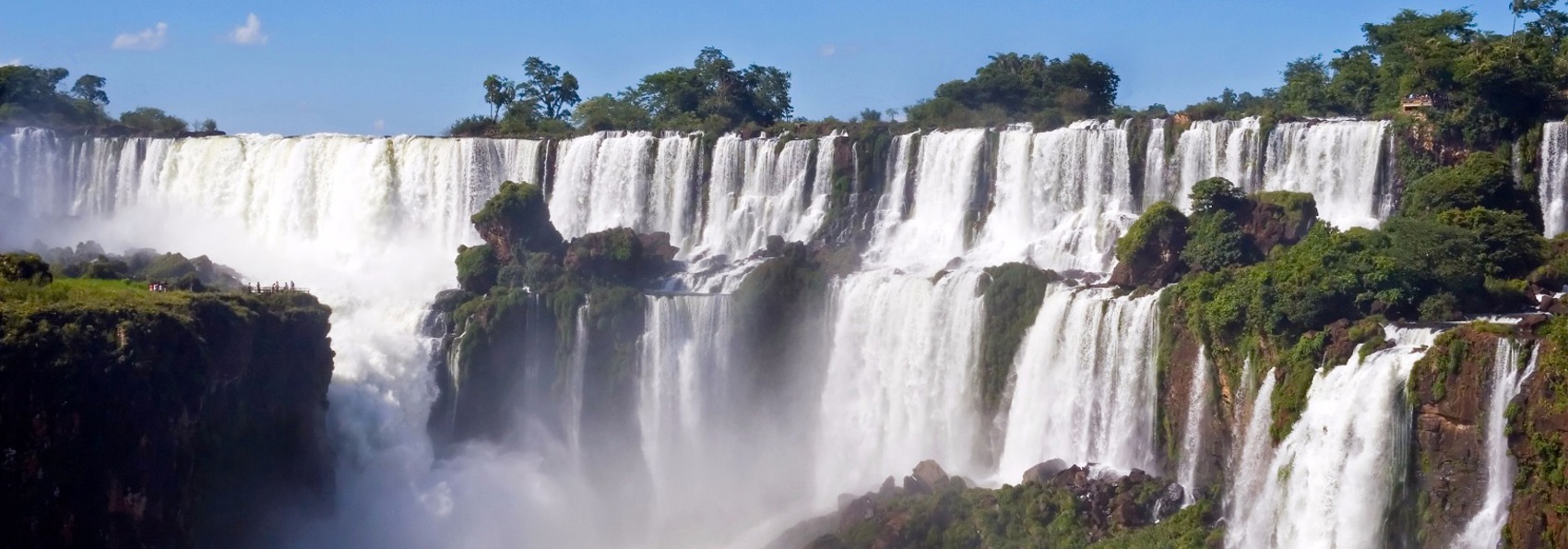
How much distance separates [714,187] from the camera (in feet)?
170

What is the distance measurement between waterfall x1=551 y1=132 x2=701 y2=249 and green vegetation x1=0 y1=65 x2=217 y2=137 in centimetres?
1464

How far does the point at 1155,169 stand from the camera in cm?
4497

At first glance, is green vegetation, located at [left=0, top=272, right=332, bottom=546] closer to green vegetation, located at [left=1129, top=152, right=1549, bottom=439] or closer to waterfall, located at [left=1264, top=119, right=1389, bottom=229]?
green vegetation, located at [left=1129, top=152, right=1549, bottom=439]

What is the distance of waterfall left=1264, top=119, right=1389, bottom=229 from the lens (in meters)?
41.1

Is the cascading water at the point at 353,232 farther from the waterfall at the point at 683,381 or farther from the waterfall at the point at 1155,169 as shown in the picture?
the waterfall at the point at 1155,169

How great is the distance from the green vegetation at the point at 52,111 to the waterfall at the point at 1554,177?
40865mm

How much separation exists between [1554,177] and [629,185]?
24.9 metres

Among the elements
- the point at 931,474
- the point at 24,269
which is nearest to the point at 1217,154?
the point at 931,474

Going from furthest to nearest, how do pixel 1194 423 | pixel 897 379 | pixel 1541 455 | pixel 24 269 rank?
pixel 897 379 < pixel 24 269 < pixel 1194 423 < pixel 1541 455

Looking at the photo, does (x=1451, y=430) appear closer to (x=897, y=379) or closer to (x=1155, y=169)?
(x=897, y=379)

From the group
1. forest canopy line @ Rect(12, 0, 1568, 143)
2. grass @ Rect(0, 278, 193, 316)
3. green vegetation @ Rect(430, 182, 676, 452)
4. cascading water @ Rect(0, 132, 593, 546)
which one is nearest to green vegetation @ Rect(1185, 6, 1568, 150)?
forest canopy line @ Rect(12, 0, 1568, 143)

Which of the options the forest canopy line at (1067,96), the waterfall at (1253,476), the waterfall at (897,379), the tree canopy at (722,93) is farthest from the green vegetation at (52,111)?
the waterfall at (1253,476)

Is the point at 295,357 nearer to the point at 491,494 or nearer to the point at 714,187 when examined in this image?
the point at 491,494

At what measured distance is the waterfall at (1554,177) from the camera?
126 ft
